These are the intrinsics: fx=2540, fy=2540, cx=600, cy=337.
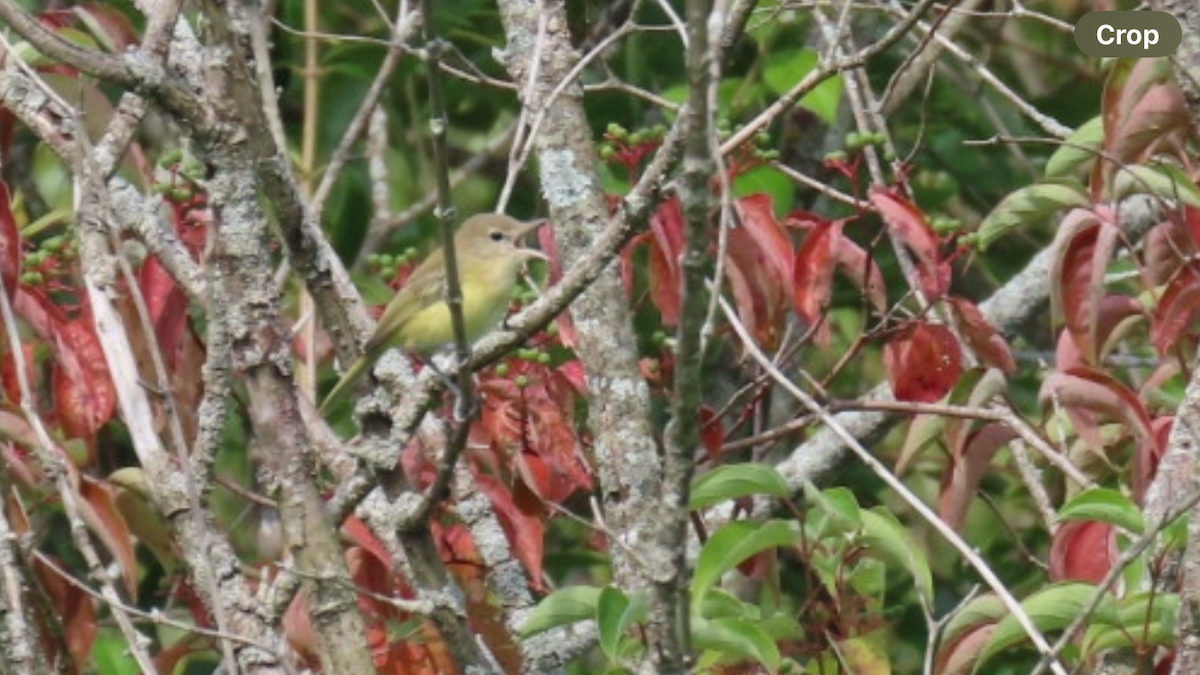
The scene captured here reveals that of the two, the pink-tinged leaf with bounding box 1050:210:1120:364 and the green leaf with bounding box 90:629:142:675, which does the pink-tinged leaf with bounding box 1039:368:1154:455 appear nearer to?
the pink-tinged leaf with bounding box 1050:210:1120:364

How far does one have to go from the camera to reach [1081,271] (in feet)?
13.0

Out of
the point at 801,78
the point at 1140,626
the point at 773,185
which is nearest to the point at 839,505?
the point at 1140,626

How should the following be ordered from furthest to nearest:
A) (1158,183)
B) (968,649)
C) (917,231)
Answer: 1. (917,231)
2. (1158,183)
3. (968,649)

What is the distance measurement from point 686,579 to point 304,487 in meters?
0.85

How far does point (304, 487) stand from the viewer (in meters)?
3.32

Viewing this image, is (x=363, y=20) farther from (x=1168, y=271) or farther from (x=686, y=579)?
(x=686, y=579)

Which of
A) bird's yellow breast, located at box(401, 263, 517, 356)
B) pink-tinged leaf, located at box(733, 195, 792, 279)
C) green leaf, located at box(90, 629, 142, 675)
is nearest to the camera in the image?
pink-tinged leaf, located at box(733, 195, 792, 279)

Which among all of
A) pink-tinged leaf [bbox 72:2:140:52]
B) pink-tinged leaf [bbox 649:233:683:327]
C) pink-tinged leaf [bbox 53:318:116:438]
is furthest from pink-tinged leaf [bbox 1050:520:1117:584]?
pink-tinged leaf [bbox 72:2:140:52]

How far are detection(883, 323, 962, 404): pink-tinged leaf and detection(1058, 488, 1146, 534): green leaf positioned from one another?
0.87 metres

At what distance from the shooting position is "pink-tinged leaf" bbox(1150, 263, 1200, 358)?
12.5 ft

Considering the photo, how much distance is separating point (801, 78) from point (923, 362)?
1414mm

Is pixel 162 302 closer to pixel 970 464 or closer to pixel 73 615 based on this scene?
pixel 73 615

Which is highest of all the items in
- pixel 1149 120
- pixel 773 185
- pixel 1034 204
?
pixel 1149 120

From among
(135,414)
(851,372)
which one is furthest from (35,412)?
(851,372)
